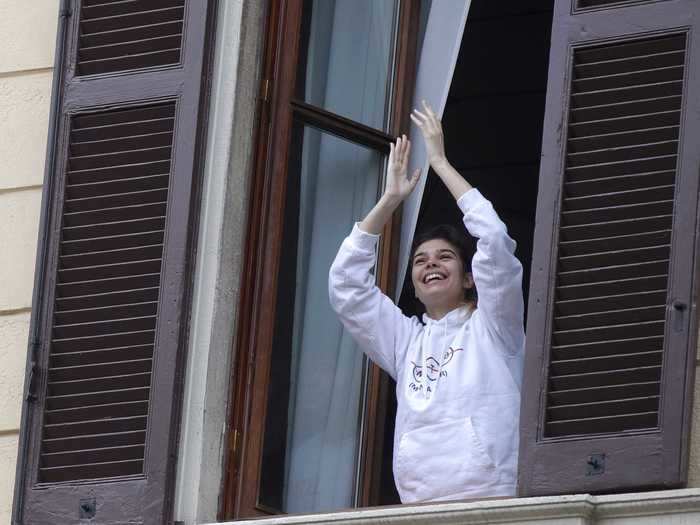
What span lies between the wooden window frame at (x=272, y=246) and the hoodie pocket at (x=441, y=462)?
1.20 ft

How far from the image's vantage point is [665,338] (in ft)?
20.4

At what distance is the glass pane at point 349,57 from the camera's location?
7.33 meters

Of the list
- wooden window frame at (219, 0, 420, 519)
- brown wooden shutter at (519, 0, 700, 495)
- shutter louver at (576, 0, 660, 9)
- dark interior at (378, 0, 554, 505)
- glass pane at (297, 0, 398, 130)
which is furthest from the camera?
dark interior at (378, 0, 554, 505)

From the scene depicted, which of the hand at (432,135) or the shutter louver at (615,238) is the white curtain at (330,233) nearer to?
the hand at (432,135)

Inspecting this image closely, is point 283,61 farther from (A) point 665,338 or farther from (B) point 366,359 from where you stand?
(A) point 665,338

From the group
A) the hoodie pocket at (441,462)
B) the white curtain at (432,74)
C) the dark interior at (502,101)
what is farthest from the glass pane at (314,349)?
the dark interior at (502,101)

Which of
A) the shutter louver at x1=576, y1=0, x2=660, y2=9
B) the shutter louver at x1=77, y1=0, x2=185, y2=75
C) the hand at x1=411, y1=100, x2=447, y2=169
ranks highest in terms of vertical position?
the shutter louver at x1=576, y1=0, x2=660, y2=9

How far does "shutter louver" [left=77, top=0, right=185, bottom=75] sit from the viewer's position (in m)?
7.11

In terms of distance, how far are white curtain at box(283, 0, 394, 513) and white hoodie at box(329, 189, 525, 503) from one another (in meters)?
0.16

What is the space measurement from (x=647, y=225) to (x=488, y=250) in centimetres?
52

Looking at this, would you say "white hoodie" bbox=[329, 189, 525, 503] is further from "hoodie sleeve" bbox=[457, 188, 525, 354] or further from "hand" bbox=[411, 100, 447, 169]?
"hand" bbox=[411, 100, 447, 169]

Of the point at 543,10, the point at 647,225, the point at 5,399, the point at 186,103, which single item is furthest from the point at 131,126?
the point at 543,10

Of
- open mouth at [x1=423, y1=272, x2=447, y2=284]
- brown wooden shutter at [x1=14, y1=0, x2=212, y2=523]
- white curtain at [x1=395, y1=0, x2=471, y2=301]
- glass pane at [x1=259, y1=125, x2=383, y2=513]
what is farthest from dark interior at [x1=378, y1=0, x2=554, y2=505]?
brown wooden shutter at [x1=14, y1=0, x2=212, y2=523]

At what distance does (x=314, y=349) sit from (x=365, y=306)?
22 centimetres
